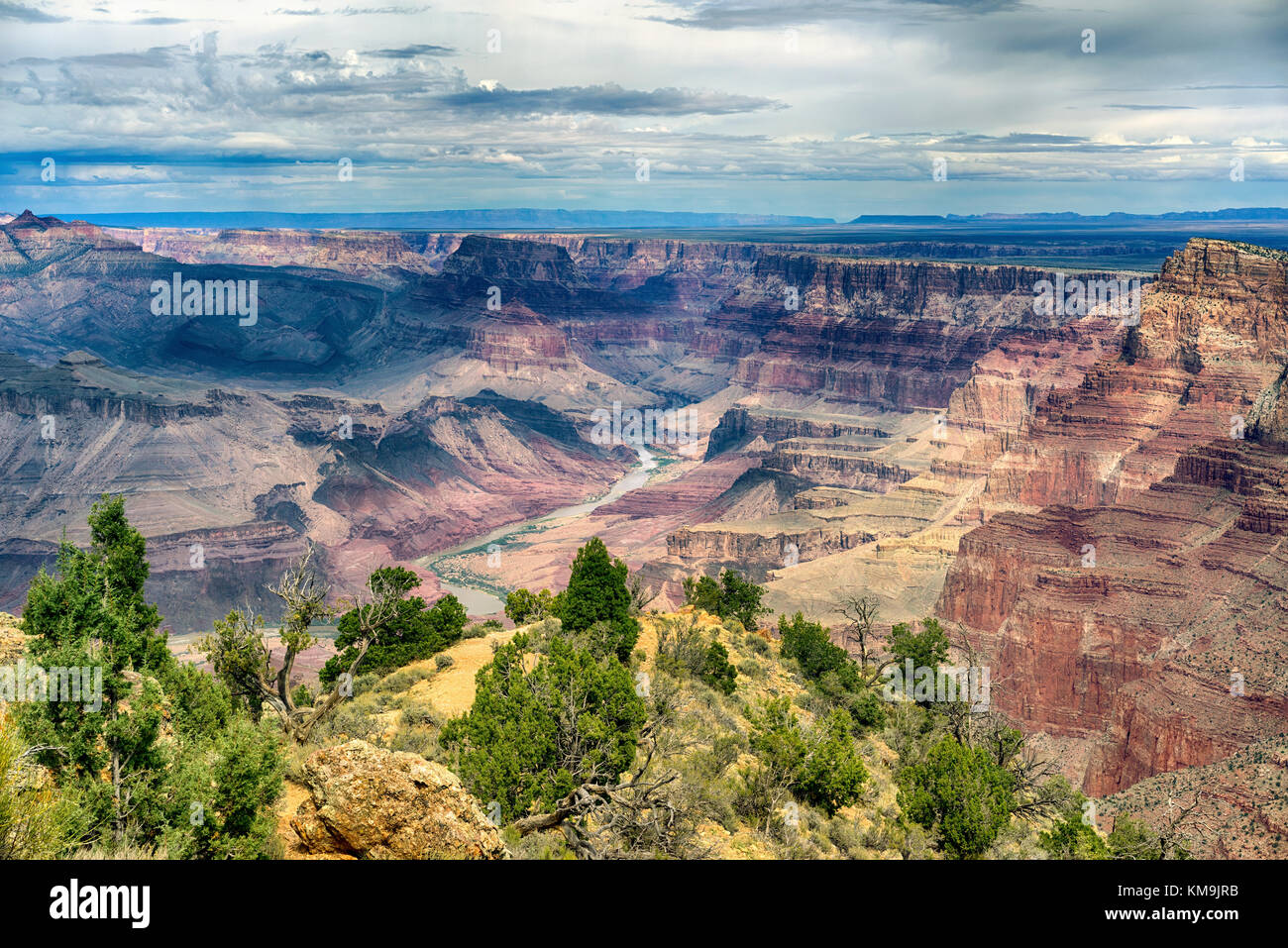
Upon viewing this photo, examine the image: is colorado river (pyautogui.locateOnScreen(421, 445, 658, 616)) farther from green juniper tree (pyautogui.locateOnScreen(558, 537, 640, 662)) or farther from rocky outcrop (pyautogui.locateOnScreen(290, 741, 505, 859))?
rocky outcrop (pyautogui.locateOnScreen(290, 741, 505, 859))

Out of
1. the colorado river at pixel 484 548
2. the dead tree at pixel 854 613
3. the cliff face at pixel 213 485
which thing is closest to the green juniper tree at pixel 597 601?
the dead tree at pixel 854 613

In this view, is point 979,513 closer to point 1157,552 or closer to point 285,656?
point 1157,552

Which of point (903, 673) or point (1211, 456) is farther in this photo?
point (1211, 456)

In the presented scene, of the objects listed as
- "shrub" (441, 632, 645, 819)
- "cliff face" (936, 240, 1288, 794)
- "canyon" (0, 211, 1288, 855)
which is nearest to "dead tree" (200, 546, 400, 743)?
"shrub" (441, 632, 645, 819)

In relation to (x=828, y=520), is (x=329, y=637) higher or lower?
lower

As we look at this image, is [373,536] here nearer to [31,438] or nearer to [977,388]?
[31,438]
